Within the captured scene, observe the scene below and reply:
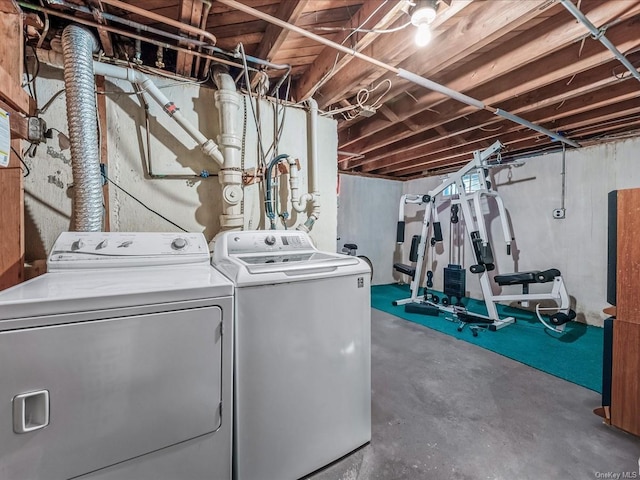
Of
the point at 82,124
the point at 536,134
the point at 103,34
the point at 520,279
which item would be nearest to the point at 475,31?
the point at 103,34

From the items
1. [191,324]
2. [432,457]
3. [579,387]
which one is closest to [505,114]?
[579,387]

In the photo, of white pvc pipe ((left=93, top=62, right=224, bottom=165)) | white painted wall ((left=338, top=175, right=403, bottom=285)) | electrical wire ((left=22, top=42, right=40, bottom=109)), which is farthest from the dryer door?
white painted wall ((left=338, top=175, right=403, bottom=285))

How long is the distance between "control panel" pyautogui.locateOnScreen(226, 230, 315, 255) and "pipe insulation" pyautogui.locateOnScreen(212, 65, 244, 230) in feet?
0.94

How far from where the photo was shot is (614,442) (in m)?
1.63

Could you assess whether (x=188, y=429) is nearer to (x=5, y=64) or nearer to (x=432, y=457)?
(x=432, y=457)

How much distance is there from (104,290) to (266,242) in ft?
3.21

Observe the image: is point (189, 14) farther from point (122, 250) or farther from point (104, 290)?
point (104, 290)

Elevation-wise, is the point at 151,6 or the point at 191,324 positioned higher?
the point at 151,6

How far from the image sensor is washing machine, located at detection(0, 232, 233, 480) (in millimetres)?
854

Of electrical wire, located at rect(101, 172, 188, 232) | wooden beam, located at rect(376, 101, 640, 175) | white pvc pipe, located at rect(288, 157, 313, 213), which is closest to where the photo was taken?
electrical wire, located at rect(101, 172, 188, 232)

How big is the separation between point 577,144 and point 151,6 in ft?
15.3

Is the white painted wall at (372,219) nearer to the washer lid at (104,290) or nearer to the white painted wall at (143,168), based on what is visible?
the white painted wall at (143,168)

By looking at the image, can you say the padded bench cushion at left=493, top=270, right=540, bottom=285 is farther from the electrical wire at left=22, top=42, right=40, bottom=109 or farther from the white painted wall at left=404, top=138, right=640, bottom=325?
the electrical wire at left=22, top=42, right=40, bottom=109

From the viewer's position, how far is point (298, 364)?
4.40ft
